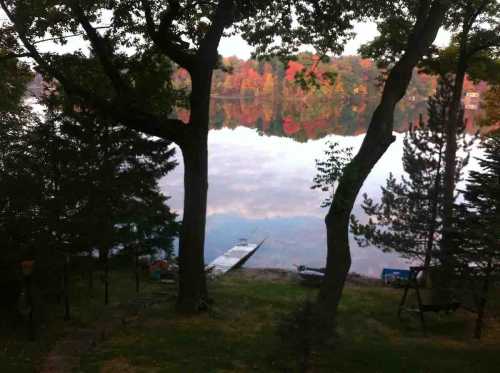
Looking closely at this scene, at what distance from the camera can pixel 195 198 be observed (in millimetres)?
13516

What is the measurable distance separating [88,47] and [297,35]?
9.92m

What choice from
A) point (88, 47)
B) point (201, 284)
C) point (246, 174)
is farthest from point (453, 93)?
point (246, 174)

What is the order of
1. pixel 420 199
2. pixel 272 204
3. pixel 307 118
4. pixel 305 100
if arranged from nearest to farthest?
pixel 420 199, pixel 272 204, pixel 307 118, pixel 305 100

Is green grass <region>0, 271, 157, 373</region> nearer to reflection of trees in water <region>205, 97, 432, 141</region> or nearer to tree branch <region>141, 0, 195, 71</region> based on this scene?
tree branch <region>141, 0, 195, 71</region>

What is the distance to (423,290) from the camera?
2062 centimetres

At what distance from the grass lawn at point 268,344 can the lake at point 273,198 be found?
1128 cm

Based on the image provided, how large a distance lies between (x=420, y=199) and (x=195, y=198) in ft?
35.6

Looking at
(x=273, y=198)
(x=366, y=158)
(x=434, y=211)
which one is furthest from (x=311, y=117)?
(x=366, y=158)

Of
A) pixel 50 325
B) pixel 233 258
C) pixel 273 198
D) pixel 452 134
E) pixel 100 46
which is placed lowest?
pixel 233 258

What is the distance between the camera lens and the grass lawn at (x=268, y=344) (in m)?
9.31

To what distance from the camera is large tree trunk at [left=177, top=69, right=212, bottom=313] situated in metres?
13.2

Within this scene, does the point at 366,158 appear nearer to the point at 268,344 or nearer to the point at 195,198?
the point at 268,344

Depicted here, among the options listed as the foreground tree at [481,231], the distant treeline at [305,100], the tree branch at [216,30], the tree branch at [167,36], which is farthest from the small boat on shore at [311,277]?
the distant treeline at [305,100]

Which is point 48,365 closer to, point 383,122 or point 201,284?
point 201,284
